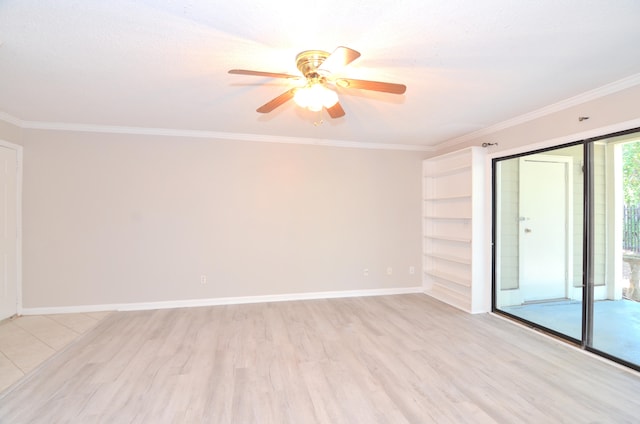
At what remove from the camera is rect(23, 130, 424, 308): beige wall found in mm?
3889

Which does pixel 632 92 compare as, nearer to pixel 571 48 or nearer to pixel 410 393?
pixel 571 48

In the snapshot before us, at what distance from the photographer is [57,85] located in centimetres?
265

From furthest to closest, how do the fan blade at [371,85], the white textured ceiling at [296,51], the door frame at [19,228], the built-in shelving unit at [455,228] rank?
the built-in shelving unit at [455,228] < the door frame at [19,228] < the fan blade at [371,85] < the white textured ceiling at [296,51]

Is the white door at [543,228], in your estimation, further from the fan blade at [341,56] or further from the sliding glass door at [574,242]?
the fan blade at [341,56]

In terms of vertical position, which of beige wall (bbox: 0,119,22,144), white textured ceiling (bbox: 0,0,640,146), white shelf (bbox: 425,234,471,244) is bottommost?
white shelf (bbox: 425,234,471,244)

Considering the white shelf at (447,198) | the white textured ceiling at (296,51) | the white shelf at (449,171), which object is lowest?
the white shelf at (447,198)

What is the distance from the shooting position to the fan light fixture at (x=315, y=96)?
1954 millimetres

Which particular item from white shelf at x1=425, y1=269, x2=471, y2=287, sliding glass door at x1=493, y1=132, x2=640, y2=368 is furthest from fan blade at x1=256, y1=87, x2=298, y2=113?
white shelf at x1=425, y1=269, x2=471, y2=287

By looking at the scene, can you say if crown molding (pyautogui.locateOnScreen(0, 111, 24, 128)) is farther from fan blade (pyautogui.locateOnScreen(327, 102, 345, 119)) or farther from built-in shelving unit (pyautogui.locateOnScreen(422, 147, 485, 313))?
built-in shelving unit (pyautogui.locateOnScreen(422, 147, 485, 313))

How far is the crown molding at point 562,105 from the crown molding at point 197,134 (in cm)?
114

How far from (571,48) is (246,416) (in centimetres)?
336

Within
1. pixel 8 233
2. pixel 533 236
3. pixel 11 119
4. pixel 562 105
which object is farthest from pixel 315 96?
pixel 8 233

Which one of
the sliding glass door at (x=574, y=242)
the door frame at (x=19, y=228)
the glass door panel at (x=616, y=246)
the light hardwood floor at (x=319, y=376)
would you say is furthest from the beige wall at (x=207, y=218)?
the glass door panel at (x=616, y=246)

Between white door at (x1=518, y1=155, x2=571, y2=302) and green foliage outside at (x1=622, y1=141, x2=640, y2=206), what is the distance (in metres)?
1.06
